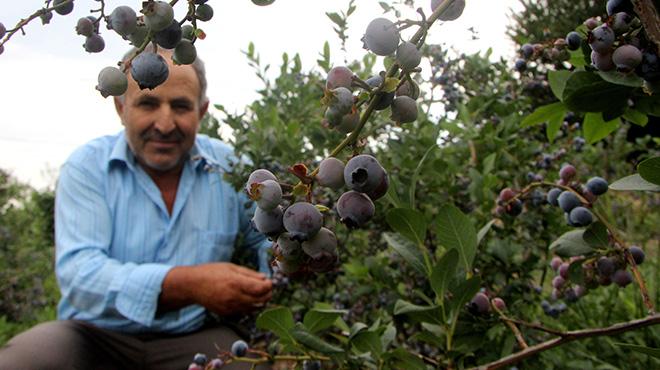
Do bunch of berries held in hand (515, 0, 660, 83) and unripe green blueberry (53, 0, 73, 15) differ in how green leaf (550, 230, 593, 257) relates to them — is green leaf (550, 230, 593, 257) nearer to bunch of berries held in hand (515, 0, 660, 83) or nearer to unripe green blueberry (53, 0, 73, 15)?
bunch of berries held in hand (515, 0, 660, 83)

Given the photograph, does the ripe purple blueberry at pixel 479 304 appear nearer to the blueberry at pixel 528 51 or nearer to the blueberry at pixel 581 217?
the blueberry at pixel 581 217

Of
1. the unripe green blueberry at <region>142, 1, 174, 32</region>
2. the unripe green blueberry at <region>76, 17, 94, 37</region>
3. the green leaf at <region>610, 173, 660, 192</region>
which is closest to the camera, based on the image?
the unripe green blueberry at <region>142, 1, 174, 32</region>

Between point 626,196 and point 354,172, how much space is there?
4.62m

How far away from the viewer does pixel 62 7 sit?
518 millimetres

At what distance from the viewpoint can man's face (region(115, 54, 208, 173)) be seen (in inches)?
100

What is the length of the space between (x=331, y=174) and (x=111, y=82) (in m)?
0.21

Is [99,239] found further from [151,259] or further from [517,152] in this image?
[517,152]

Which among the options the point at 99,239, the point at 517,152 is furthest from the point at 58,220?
the point at 517,152

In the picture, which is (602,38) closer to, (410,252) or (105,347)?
(410,252)

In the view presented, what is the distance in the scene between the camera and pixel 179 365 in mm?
2311

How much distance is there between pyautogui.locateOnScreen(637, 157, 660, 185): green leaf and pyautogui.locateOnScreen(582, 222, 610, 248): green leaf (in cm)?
26

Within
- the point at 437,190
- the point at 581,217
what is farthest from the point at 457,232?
the point at 437,190

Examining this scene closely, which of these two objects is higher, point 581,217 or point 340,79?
point 340,79

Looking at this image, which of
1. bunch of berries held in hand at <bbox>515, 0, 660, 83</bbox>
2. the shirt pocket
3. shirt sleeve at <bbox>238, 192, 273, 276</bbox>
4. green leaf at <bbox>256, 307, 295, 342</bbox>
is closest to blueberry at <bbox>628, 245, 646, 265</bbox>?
bunch of berries held in hand at <bbox>515, 0, 660, 83</bbox>
